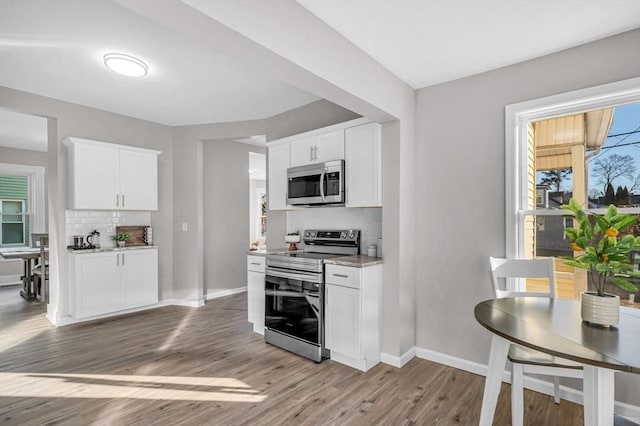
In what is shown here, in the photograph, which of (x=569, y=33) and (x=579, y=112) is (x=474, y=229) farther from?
(x=569, y=33)

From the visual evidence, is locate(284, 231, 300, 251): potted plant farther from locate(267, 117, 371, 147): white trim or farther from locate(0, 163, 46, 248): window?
locate(0, 163, 46, 248): window

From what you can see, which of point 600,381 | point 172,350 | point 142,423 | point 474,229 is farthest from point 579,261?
point 172,350

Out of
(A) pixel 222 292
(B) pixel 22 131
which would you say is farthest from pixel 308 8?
(B) pixel 22 131

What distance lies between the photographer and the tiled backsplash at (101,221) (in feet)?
13.5

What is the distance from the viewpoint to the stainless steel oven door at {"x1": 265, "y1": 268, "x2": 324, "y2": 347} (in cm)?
297

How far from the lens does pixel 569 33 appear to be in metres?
2.19

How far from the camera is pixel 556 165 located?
8.39 ft

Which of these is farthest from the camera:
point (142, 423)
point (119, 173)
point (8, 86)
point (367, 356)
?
point (119, 173)

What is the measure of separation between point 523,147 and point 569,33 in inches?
31.8

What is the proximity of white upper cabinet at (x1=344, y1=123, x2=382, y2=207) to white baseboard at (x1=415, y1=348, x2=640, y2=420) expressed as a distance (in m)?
1.47

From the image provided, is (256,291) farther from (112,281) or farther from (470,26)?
(470,26)

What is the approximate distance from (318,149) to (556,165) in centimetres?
206

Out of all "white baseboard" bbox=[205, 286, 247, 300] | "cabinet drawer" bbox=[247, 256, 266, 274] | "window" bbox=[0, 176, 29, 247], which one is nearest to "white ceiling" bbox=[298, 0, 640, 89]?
"cabinet drawer" bbox=[247, 256, 266, 274]

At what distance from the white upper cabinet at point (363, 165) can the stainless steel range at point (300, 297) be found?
51 centimetres
